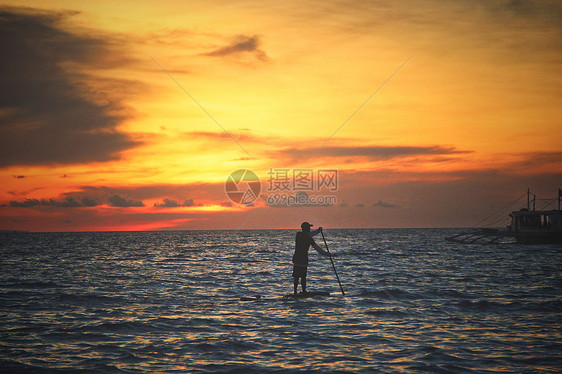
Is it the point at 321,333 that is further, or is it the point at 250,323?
the point at 250,323

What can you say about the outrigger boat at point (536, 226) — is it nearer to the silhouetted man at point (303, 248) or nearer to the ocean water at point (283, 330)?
the ocean water at point (283, 330)

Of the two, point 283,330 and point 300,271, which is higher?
point 300,271

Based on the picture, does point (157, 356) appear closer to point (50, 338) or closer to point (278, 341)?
point (278, 341)

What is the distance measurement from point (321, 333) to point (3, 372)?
302 inches

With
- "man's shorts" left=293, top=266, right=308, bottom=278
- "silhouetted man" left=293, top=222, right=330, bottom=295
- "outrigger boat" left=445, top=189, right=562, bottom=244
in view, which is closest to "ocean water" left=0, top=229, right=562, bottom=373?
"man's shorts" left=293, top=266, right=308, bottom=278

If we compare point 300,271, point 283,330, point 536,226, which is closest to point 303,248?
point 300,271

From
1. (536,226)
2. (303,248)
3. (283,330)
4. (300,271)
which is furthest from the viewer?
(536,226)

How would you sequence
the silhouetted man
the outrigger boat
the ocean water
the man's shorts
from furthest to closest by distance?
the outrigger boat
the man's shorts
the silhouetted man
the ocean water

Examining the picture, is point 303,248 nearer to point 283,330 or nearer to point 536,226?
point 283,330

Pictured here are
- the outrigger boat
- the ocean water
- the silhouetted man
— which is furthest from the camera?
the outrigger boat

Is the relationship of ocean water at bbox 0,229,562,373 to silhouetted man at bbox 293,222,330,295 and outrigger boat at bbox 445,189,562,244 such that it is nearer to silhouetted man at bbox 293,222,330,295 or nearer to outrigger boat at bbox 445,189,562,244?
silhouetted man at bbox 293,222,330,295

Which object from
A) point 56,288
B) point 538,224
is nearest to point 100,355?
point 56,288

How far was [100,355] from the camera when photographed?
11352 mm

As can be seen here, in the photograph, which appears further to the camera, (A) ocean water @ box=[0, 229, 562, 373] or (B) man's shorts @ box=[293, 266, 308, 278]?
(B) man's shorts @ box=[293, 266, 308, 278]
